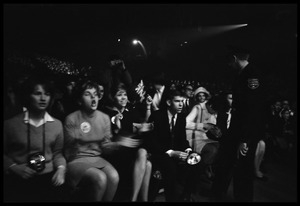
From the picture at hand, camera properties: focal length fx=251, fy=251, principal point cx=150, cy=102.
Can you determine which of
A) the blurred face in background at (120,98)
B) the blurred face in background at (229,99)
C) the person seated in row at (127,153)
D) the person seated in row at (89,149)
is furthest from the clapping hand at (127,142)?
the blurred face in background at (229,99)

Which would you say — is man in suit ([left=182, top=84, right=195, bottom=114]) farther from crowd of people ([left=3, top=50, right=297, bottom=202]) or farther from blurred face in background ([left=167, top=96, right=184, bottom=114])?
blurred face in background ([left=167, top=96, right=184, bottom=114])

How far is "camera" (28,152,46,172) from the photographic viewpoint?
105 inches

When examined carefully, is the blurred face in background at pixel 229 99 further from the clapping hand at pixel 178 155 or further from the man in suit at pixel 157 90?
the clapping hand at pixel 178 155

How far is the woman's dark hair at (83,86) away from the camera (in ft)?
9.46

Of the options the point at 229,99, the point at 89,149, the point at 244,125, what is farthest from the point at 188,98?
the point at 89,149

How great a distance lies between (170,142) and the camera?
10.5 feet

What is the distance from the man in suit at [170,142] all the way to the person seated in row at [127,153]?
0.18m

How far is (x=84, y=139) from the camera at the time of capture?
2879mm

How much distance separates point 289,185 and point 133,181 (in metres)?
2.37

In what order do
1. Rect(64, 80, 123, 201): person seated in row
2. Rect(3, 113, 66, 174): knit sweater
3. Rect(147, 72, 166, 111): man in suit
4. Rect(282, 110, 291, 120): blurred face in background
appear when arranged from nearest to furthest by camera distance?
1. Rect(3, 113, 66, 174): knit sweater
2. Rect(64, 80, 123, 201): person seated in row
3. Rect(147, 72, 166, 111): man in suit
4. Rect(282, 110, 291, 120): blurred face in background

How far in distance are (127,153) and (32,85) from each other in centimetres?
132

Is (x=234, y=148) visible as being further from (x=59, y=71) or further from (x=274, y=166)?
(x=59, y=71)

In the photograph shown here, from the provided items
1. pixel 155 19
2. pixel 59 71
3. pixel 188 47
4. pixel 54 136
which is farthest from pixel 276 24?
pixel 54 136

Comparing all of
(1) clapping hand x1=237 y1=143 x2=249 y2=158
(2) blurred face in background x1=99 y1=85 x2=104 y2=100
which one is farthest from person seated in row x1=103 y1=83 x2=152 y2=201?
(1) clapping hand x1=237 y1=143 x2=249 y2=158
